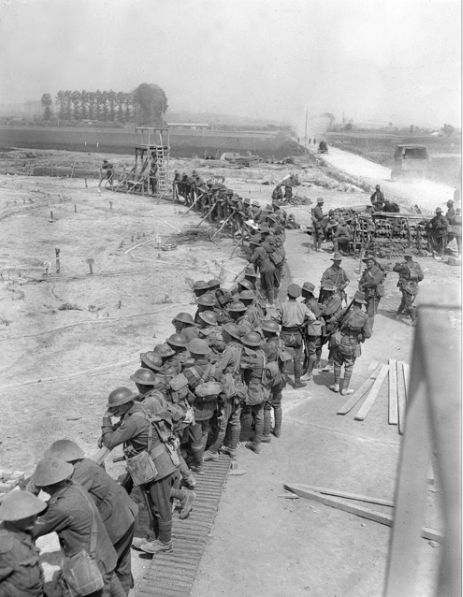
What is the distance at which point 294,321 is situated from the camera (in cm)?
978

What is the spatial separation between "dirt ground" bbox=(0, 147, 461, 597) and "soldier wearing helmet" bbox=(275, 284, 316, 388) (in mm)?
820

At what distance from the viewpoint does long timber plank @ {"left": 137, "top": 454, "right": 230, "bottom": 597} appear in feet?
18.2

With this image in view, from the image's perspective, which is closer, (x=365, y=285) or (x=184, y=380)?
(x=184, y=380)

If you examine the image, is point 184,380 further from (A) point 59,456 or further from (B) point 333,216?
(B) point 333,216

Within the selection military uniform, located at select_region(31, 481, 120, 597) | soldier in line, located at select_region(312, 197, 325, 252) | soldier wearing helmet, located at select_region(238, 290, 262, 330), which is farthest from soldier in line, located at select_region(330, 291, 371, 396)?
soldier in line, located at select_region(312, 197, 325, 252)

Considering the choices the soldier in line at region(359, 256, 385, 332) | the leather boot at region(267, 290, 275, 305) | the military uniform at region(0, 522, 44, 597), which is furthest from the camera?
the leather boot at region(267, 290, 275, 305)

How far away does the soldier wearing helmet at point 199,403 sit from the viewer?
710 centimetres

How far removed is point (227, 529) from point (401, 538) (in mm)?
4269

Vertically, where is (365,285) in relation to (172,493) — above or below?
above

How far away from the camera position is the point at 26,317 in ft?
43.7

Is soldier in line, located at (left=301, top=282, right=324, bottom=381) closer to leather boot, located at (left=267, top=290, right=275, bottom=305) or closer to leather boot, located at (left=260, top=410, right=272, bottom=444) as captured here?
leather boot, located at (left=260, top=410, right=272, bottom=444)

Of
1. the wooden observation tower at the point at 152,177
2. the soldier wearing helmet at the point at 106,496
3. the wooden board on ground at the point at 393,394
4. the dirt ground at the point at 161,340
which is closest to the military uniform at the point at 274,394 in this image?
the dirt ground at the point at 161,340

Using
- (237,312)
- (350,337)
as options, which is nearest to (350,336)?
(350,337)

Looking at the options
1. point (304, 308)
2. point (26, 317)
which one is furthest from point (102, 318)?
point (304, 308)
